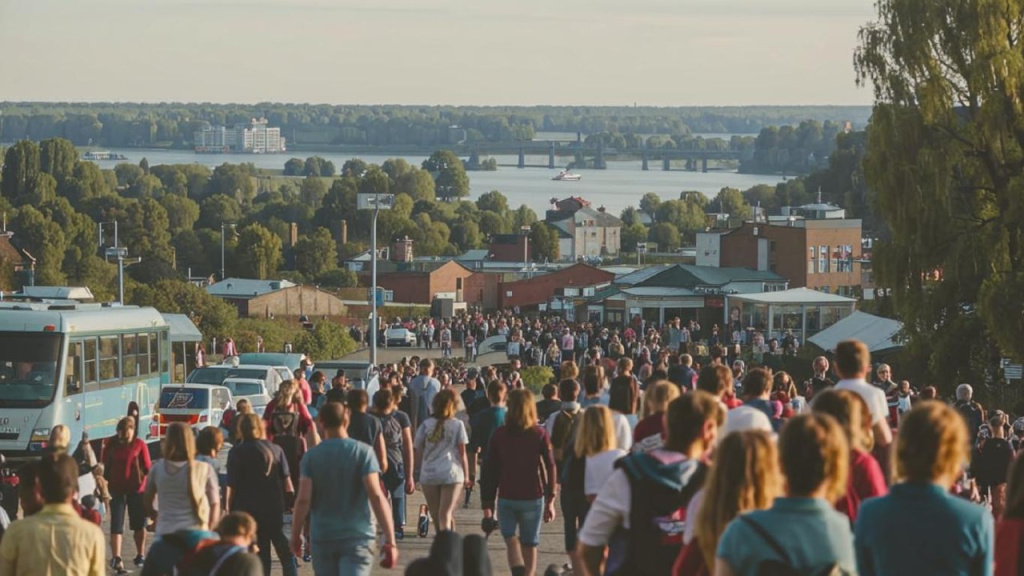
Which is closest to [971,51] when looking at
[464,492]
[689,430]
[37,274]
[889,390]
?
[889,390]

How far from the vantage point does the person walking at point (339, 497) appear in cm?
977

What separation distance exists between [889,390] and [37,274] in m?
113

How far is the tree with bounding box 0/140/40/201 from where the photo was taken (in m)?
197

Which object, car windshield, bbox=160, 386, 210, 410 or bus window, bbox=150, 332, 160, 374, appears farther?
bus window, bbox=150, 332, 160, 374

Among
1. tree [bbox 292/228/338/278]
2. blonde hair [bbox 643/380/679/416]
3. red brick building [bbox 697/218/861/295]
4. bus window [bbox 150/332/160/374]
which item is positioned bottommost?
tree [bbox 292/228/338/278]

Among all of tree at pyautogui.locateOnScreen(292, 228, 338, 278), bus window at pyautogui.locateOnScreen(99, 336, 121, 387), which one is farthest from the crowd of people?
tree at pyautogui.locateOnScreen(292, 228, 338, 278)

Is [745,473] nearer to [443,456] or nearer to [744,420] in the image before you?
[744,420]

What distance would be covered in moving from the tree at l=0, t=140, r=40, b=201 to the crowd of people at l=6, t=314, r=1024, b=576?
18674 centimetres

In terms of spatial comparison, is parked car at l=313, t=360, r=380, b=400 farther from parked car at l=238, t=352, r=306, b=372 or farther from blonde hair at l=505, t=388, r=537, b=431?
blonde hair at l=505, t=388, r=537, b=431

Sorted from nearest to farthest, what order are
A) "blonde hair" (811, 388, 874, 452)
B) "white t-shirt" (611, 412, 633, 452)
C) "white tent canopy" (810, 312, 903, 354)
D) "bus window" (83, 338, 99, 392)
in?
"blonde hair" (811, 388, 874, 452)
"white t-shirt" (611, 412, 633, 452)
"bus window" (83, 338, 99, 392)
"white tent canopy" (810, 312, 903, 354)

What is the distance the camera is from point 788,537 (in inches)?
227

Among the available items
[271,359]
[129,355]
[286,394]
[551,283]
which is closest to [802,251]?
[551,283]

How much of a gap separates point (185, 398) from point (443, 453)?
47.6 ft

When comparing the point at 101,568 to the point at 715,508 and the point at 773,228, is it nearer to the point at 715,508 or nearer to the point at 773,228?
the point at 715,508
